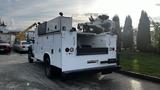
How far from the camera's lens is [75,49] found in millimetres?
7699

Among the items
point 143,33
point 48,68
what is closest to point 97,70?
point 48,68

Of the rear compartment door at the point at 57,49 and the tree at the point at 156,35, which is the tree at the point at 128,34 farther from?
the rear compartment door at the point at 57,49

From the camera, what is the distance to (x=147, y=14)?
2211 centimetres

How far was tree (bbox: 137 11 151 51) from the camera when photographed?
2161 centimetres

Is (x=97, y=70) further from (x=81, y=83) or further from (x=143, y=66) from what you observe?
(x=143, y=66)

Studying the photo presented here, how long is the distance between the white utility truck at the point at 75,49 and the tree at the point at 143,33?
1347cm

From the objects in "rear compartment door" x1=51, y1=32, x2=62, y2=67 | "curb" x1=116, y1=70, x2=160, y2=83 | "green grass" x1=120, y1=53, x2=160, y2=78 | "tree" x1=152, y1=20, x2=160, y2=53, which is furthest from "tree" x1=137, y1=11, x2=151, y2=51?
"rear compartment door" x1=51, y1=32, x2=62, y2=67

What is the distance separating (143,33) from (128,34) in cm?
308

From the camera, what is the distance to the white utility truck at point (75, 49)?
24.8 ft

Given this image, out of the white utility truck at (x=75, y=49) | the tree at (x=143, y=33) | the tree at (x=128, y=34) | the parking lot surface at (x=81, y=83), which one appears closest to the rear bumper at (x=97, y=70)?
the white utility truck at (x=75, y=49)

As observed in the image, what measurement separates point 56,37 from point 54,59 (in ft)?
2.78

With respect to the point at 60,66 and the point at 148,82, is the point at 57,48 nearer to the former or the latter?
the point at 60,66

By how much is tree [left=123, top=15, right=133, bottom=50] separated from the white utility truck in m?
15.8

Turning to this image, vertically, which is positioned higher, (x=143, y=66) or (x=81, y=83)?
(x=143, y=66)
